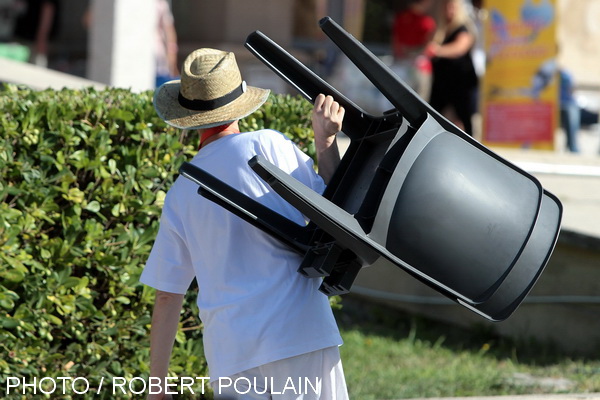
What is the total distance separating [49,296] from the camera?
147 inches

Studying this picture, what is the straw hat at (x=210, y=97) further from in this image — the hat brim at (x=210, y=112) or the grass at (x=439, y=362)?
the grass at (x=439, y=362)

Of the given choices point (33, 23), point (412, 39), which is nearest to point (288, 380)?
point (412, 39)

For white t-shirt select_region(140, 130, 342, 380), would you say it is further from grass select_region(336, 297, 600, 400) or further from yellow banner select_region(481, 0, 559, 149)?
yellow banner select_region(481, 0, 559, 149)

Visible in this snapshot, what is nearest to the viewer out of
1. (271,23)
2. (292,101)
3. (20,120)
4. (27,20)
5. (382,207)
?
(382,207)

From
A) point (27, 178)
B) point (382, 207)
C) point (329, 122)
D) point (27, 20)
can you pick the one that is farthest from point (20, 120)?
point (27, 20)

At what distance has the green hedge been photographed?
3.68 meters

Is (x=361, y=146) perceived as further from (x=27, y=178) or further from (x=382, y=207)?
(x=27, y=178)

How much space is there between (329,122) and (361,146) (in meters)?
0.11

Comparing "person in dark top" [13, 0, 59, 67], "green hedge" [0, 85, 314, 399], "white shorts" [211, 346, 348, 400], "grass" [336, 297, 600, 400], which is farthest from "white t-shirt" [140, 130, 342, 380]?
"person in dark top" [13, 0, 59, 67]

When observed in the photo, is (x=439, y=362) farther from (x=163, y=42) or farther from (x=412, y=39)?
(x=412, y=39)

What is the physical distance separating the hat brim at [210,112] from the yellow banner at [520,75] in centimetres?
754

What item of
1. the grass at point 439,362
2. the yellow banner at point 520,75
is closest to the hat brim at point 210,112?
the grass at point 439,362

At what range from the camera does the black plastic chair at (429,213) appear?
2346 millimetres

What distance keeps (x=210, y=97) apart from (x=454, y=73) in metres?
7.15
